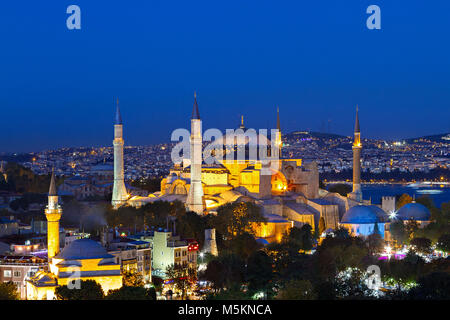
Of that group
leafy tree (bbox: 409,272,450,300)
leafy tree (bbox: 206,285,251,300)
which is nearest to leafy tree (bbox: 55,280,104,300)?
leafy tree (bbox: 206,285,251,300)

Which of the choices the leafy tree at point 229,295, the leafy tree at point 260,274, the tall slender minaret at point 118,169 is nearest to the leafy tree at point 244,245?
the leafy tree at point 260,274

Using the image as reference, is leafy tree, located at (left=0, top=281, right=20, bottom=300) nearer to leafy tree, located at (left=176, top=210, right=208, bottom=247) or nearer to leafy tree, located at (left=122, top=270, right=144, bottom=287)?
leafy tree, located at (left=122, top=270, right=144, bottom=287)

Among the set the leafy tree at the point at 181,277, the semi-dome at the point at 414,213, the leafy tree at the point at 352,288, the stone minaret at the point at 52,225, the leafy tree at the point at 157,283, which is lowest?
the leafy tree at the point at 157,283

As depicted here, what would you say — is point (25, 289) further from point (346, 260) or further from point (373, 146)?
point (373, 146)

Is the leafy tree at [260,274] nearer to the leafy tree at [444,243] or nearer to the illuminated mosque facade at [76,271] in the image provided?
the illuminated mosque facade at [76,271]

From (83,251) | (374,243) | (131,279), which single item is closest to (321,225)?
(374,243)

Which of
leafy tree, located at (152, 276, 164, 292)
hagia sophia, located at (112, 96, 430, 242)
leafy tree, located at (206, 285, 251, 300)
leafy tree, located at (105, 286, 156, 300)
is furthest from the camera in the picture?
hagia sophia, located at (112, 96, 430, 242)
